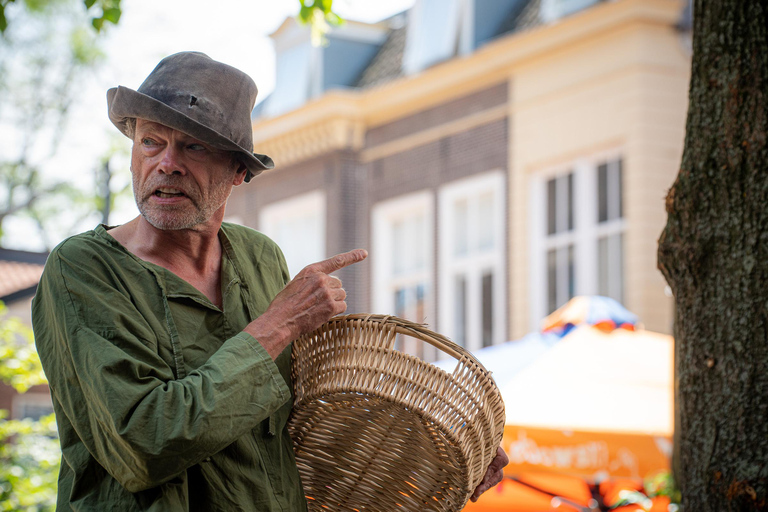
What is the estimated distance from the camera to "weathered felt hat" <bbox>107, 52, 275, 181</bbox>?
2.22m

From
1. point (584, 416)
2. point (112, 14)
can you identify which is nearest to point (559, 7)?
point (584, 416)

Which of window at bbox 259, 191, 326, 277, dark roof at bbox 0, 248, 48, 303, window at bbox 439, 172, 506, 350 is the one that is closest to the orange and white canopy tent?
window at bbox 439, 172, 506, 350

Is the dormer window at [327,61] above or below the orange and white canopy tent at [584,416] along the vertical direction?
above

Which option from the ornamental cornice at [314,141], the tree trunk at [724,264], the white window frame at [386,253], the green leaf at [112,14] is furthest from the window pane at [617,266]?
the tree trunk at [724,264]

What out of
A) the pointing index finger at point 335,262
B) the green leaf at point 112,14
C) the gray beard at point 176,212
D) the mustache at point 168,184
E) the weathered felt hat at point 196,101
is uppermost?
the green leaf at point 112,14

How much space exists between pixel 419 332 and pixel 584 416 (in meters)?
4.10

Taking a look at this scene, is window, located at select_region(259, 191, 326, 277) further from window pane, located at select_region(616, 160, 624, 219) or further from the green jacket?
the green jacket

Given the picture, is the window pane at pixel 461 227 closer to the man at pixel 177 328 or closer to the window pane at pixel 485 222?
the window pane at pixel 485 222

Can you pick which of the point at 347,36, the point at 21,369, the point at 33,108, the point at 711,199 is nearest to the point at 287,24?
the point at 347,36

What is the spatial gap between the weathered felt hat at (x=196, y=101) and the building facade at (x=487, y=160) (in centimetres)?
875

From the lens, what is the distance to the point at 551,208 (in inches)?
469

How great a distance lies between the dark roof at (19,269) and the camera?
20547mm

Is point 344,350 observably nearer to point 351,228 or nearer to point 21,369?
point 21,369

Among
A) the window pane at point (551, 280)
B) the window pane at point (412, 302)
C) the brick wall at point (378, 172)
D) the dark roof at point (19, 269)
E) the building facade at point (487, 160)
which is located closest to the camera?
the building facade at point (487, 160)
